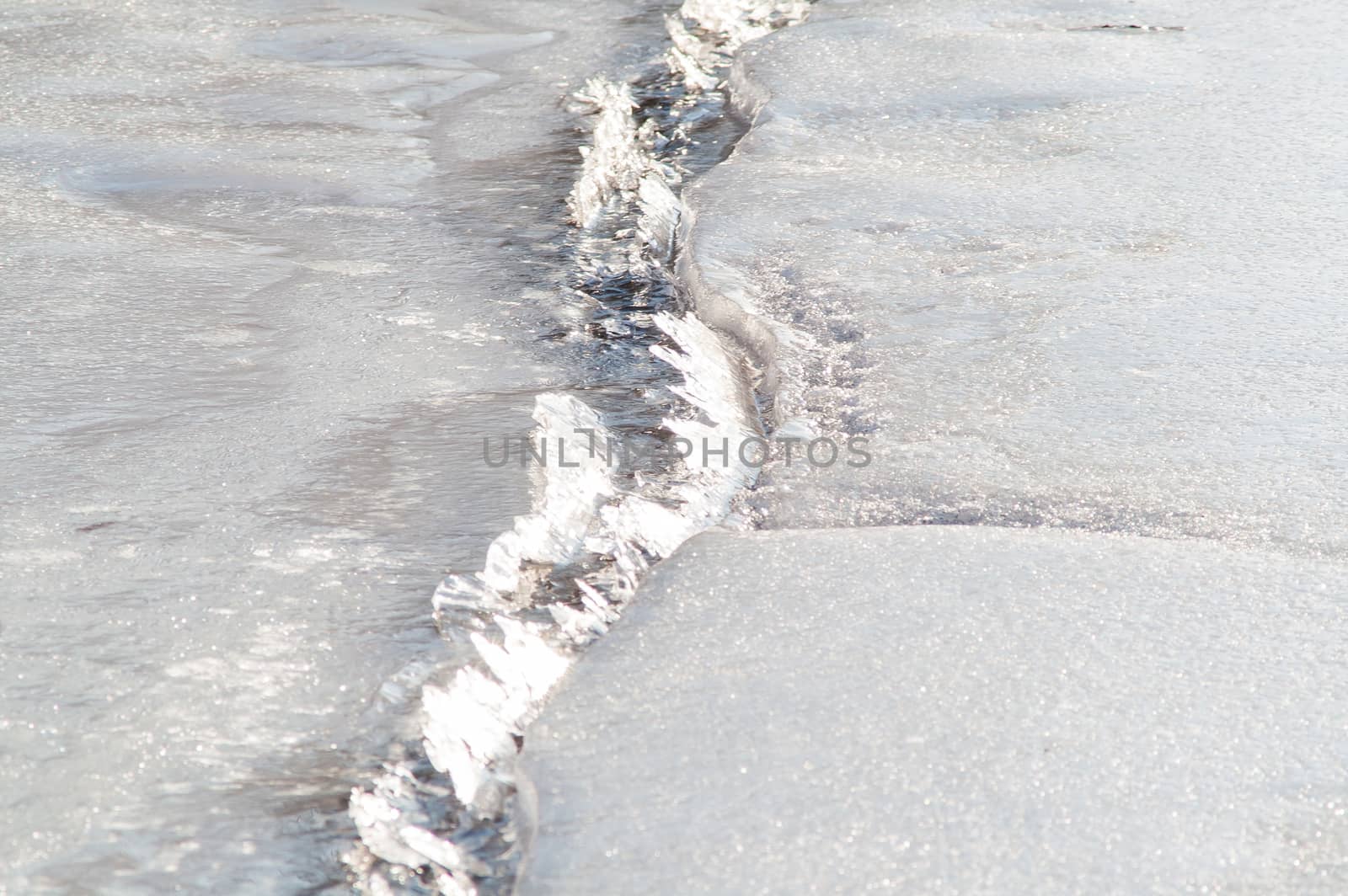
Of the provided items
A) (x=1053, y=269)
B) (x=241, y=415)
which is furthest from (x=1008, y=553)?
(x=241, y=415)

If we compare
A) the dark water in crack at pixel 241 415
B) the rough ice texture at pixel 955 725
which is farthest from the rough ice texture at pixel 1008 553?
the dark water in crack at pixel 241 415

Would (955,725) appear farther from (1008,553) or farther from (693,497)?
(693,497)

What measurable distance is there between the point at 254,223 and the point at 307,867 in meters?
1.72

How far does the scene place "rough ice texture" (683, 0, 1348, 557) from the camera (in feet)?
5.33

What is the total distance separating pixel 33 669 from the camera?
133cm

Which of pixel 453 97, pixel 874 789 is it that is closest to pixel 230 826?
pixel 874 789

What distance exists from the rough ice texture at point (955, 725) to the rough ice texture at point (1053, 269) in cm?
14

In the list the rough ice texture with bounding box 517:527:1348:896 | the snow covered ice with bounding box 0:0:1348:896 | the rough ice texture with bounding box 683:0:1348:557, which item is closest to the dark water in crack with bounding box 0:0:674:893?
the snow covered ice with bounding box 0:0:1348:896

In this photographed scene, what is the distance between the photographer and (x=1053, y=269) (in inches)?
85.6

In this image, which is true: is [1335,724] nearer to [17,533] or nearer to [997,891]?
[997,891]

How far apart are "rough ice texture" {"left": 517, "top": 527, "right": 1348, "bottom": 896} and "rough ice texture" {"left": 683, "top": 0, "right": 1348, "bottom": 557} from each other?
14 cm

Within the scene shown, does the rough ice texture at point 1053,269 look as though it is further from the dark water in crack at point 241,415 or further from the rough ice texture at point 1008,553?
the dark water in crack at point 241,415

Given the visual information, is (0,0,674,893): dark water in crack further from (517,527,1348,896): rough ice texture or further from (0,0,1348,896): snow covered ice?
(517,527,1348,896): rough ice texture

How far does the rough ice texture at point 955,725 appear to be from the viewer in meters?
1.08
